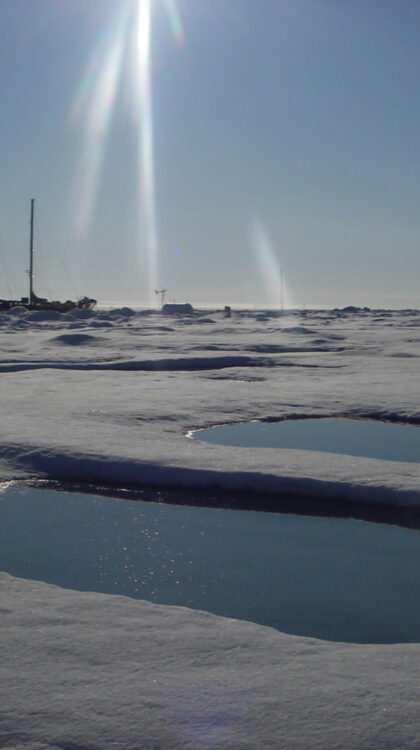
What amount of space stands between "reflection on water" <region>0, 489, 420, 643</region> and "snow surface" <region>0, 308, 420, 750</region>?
279 mm

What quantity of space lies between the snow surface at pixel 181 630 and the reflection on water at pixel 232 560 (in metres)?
0.28

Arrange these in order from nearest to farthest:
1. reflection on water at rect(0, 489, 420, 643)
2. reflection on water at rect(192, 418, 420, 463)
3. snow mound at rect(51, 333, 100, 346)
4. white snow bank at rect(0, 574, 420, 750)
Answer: white snow bank at rect(0, 574, 420, 750) → reflection on water at rect(0, 489, 420, 643) → reflection on water at rect(192, 418, 420, 463) → snow mound at rect(51, 333, 100, 346)

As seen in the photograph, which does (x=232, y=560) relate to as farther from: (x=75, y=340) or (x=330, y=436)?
(x=75, y=340)

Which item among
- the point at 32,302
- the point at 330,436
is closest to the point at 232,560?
the point at 330,436

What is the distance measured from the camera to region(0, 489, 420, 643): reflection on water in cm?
249

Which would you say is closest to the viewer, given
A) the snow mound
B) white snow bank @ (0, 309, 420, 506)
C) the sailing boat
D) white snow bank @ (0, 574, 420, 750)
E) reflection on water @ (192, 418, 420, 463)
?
white snow bank @ (0, 574, 420, 750)

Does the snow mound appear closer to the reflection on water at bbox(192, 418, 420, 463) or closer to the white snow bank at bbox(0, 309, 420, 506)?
the white snow bank at bbox(0, 309, 420, 506)

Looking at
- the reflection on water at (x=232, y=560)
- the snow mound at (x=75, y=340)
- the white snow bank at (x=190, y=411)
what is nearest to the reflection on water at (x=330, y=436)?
the white snow bank at (x=190, y=411)

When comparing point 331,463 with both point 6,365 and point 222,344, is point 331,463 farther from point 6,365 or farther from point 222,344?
point 222,344

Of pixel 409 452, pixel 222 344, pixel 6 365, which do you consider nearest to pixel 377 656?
pixel 409 452

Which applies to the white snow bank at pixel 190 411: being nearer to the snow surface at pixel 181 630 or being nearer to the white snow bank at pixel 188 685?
the snow surface at pixel 181 630

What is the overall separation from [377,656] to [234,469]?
2.26m

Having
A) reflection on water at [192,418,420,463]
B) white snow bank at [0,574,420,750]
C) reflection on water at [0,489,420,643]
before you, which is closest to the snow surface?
white snow bank at [0,574,420,750]

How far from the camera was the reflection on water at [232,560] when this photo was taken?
2490mm
